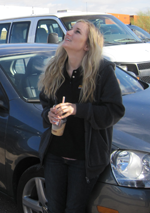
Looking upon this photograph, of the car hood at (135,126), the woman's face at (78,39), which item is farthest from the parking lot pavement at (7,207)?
the woman's face at (78,39)

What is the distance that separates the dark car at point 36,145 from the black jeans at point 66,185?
4.2 inches

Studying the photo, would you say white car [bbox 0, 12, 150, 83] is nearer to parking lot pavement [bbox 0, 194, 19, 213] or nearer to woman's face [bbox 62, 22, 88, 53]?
parking lot pavement [bbox 0, 194, 19, 213]

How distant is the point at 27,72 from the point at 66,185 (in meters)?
1.45

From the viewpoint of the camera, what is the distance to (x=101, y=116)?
179 centimetres

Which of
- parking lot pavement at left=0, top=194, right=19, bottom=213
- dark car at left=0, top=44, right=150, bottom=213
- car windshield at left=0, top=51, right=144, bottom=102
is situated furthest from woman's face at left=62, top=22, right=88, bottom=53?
parking lot pavement at left=0, top=194, right=19, bottom=213

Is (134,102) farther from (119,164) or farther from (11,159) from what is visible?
(11,159)

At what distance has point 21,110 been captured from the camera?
2.58 metres

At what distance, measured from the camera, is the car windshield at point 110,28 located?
7227 millimetres

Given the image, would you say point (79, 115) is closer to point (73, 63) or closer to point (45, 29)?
point (73, 63)

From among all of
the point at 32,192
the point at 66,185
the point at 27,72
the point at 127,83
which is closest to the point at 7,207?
the point at 32,192

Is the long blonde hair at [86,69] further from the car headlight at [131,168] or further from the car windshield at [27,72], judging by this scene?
the car windshield at [27,72]

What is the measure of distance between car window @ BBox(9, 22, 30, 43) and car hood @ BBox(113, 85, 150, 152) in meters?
5.29

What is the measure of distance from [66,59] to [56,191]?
36.1 inches

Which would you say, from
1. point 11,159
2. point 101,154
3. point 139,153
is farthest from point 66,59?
point 11,159
